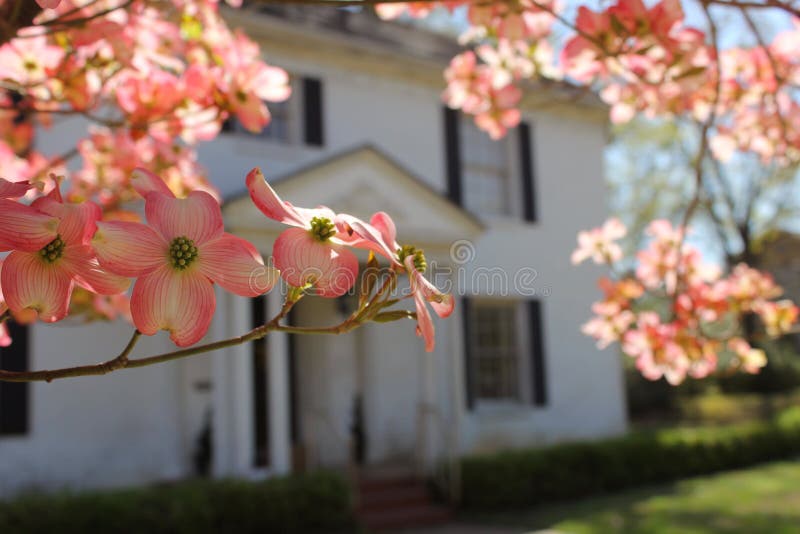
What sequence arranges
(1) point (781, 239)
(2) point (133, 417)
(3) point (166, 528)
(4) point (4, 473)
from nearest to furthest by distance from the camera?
1. (3) point (166, 528)
2. (4) point (4, 473)
3. (2) point (133, 417)
4. (1) point (781, 239)

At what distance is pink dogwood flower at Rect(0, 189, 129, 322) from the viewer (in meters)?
0.88

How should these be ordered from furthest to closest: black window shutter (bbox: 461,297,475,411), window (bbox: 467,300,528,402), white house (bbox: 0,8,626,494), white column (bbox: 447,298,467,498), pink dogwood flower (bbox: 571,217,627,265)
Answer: window (bbox: 467,300,528,402) < black window shutter (bbox: 461,297,475,411) < white column (bbox: 447,298,467,498) < white house (bbox: 0,8,626,494) < pink dogwood flower (bbox: 571,217,627,265)

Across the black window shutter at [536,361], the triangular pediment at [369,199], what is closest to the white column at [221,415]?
the triangular pediment at [369,199]

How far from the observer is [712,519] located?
768 centimetres

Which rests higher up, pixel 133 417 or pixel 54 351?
pixel 54 351

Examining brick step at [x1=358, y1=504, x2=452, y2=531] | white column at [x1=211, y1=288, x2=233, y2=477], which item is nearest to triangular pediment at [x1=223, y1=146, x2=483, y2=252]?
white column at [x1=211, y1=288, x2=233, y2=477]

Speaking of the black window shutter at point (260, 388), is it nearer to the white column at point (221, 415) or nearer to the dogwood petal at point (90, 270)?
the white column at point (221, 415)

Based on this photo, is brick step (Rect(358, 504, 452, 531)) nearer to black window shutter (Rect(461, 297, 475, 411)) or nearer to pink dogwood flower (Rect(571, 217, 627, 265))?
black window shutter (Rect(461, 297, 475, 411))

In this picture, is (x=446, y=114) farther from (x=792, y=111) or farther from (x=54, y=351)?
(x=792, y=111)

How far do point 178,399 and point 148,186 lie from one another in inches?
294

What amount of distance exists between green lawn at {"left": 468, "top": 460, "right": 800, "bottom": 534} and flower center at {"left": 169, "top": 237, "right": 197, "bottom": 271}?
7037mm

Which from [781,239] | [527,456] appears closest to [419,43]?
[527,456]

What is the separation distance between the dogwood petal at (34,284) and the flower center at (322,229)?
A: 28 centimetres

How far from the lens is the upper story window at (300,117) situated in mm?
8852
